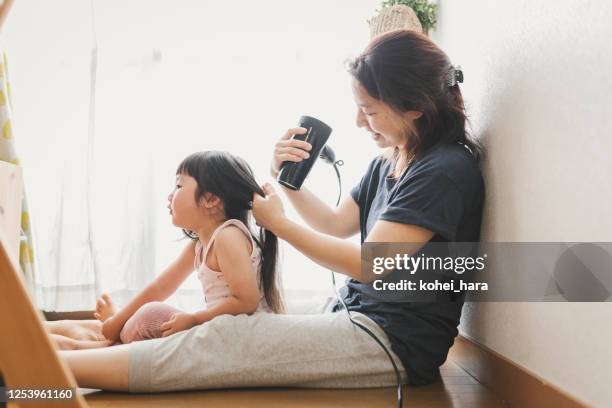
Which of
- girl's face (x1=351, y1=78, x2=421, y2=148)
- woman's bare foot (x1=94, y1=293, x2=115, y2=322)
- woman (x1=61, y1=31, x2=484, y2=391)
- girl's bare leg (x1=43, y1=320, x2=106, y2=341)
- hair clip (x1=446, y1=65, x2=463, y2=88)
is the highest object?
hair clip (x1=446, y1=65, x2=463, y2=88)

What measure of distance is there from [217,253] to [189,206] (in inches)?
6.5

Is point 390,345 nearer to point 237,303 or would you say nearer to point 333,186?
point 237,303

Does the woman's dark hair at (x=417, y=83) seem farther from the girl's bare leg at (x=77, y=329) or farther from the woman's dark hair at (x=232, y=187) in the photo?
the girl's bare leg at (x=77, y=329)

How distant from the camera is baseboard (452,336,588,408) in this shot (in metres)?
0.96

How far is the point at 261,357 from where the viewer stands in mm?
1194

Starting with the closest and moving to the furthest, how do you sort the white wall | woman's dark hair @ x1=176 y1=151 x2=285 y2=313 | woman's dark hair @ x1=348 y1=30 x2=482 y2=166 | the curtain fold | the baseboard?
1. the white wall
2. the baseboard
3. woman's dark hair @ x1=348 y1=30 x2=482 y2=166
4. woman's dark hair @ x1=176 y1=151 x2=285 y2=313
5. the curtain fold

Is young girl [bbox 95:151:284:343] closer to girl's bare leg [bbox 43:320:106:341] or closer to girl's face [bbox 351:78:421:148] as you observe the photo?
girl's bare leg [bbox 43:320:106:341]

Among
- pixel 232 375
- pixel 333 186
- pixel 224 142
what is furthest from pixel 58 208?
pixel 232 375

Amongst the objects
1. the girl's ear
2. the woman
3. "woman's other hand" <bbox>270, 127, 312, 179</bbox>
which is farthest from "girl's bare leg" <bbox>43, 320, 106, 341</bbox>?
"woman's other hand" <bbox>270, 127, 312, 179</bbox>

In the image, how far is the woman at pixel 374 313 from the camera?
1.17 meters

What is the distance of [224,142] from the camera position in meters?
2.17

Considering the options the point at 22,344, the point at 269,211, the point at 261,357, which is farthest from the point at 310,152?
the point at 22,344

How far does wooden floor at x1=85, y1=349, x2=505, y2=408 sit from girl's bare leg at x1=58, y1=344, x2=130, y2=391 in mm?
22

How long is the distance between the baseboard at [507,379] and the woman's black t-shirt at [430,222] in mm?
104
